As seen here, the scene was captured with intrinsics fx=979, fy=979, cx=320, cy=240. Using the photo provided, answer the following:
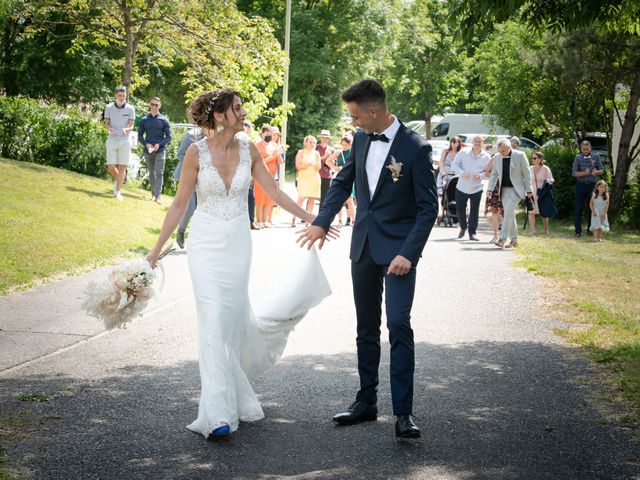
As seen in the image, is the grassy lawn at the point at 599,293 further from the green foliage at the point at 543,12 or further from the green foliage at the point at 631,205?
the green foliage at the point at 543,12

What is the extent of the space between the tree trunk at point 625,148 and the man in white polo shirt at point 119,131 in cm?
1284

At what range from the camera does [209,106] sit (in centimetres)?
668

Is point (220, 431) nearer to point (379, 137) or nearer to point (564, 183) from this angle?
point (379, 137)

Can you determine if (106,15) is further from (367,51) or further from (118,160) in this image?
(367,51)

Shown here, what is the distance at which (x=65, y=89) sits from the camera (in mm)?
43781

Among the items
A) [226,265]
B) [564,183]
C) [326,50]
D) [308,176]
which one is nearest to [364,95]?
[226,265]

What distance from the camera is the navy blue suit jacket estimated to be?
638 cm

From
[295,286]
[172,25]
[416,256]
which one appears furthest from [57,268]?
[172,25]

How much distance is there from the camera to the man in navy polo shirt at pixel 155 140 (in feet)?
74.0

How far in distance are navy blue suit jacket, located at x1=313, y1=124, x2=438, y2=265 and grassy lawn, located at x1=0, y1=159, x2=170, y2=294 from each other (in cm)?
619

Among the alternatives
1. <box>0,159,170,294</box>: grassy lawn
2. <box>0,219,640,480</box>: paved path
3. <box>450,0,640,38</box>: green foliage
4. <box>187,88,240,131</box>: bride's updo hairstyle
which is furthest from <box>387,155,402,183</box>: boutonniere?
<box>0,159,170,294</box>: grassy lawn

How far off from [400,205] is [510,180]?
13.3m

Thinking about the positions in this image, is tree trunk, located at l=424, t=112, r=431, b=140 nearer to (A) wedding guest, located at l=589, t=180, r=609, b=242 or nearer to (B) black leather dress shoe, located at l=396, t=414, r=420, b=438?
(A) wedding guest, located at l=589, t=180, r=609, b=242

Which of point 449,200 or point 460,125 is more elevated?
point 460,125
